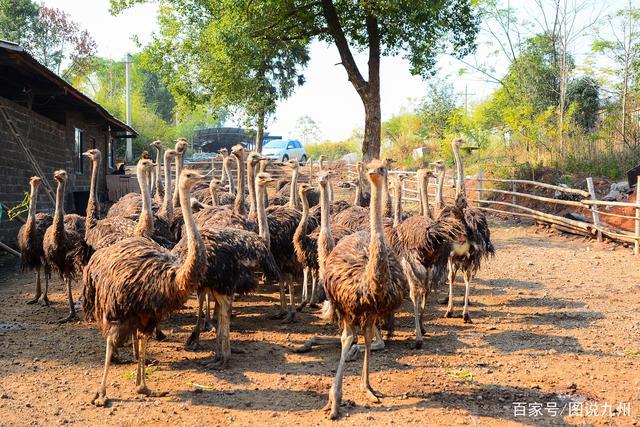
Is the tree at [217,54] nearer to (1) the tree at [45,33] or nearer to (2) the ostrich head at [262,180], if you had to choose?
(2) the ostrich head at [262,180]

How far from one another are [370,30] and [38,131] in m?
8.78

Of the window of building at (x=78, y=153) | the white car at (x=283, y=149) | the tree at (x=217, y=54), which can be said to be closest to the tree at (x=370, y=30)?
the tree at (x=217, y=54)

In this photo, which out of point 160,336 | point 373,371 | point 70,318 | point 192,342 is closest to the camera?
point 373,371

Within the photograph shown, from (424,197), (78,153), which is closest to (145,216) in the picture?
(424,197)

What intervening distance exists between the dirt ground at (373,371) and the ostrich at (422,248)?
1.85 feet

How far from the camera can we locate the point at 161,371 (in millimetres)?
5469

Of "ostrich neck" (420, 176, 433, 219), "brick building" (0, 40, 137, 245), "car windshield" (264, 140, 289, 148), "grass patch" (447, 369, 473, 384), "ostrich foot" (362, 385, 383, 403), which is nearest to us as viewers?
"ostrich foot" (362, 385, 383, 403)

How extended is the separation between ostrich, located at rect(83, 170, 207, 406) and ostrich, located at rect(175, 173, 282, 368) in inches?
22.0

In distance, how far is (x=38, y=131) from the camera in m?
13.4

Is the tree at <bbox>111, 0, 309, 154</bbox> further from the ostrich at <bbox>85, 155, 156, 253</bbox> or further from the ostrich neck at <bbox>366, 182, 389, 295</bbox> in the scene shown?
the ostrich neck at <bbox>366, 182, 389, 295</bbox>

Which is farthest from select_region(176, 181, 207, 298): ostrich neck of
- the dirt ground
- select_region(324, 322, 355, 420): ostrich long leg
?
select_region(324, 322, 355, 420): ostrich long leg

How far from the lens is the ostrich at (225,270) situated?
218 inches

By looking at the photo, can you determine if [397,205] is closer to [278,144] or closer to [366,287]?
[366,287]

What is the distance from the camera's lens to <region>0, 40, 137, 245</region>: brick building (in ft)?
34.5
